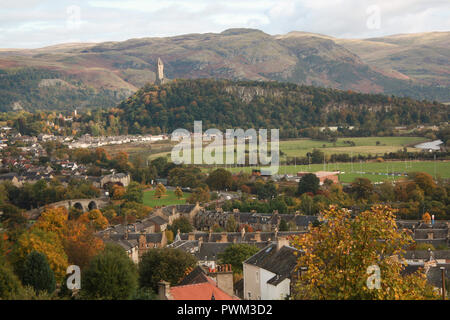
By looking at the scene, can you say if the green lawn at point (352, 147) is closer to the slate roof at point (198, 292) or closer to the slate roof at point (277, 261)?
the slate roof at point (277, 261)

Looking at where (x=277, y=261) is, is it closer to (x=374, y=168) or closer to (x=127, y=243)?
(x=127, y=243)

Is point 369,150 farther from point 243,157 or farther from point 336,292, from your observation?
point 336,292

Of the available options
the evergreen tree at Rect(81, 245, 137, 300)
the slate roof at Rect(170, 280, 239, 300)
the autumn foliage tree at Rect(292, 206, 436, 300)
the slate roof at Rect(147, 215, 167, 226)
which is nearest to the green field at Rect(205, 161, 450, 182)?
the slate roof at Rect(147, 215, 167, 226)

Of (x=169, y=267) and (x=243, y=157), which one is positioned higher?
(x=169, y=267)

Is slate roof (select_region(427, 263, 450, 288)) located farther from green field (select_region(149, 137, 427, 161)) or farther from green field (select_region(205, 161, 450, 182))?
green field (select_region(149, 137, 427, 161))

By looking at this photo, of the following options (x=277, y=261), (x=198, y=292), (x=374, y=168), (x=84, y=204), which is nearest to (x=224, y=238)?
(x=277, y=261)
